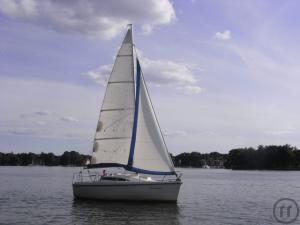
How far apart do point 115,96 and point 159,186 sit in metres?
7.86

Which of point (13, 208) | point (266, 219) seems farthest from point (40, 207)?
point (266, 219)

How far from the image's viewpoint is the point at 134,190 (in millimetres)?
34906

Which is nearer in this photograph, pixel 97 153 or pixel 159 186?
pixel 159 186

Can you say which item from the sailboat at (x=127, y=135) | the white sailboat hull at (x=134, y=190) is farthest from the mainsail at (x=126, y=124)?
the white sailboat hull at (x=134, y=190)

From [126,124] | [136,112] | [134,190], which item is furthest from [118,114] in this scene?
[134,190]

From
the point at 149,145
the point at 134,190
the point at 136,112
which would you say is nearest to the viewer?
the point at 134,190

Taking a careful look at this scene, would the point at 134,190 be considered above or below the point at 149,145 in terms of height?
below

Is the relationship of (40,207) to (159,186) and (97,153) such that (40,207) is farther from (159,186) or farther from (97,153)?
(159,186)

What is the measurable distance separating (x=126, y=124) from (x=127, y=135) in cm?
85

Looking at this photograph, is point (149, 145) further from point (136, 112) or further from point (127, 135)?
point (136, 112)

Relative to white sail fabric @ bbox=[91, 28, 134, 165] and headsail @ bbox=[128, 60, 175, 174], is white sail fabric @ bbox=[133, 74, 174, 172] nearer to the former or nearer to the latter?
headsail @ bbox=[128, 60, 175, 174]

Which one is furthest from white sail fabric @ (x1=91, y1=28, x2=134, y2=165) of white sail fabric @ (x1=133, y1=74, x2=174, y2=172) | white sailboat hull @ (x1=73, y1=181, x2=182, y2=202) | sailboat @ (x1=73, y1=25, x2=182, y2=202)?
white sailboat hull @ (x1=73, y1=181, x2=182, y2=202)

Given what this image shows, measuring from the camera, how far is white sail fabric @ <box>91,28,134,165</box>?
1469 inches

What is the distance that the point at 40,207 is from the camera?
35.6 meters
